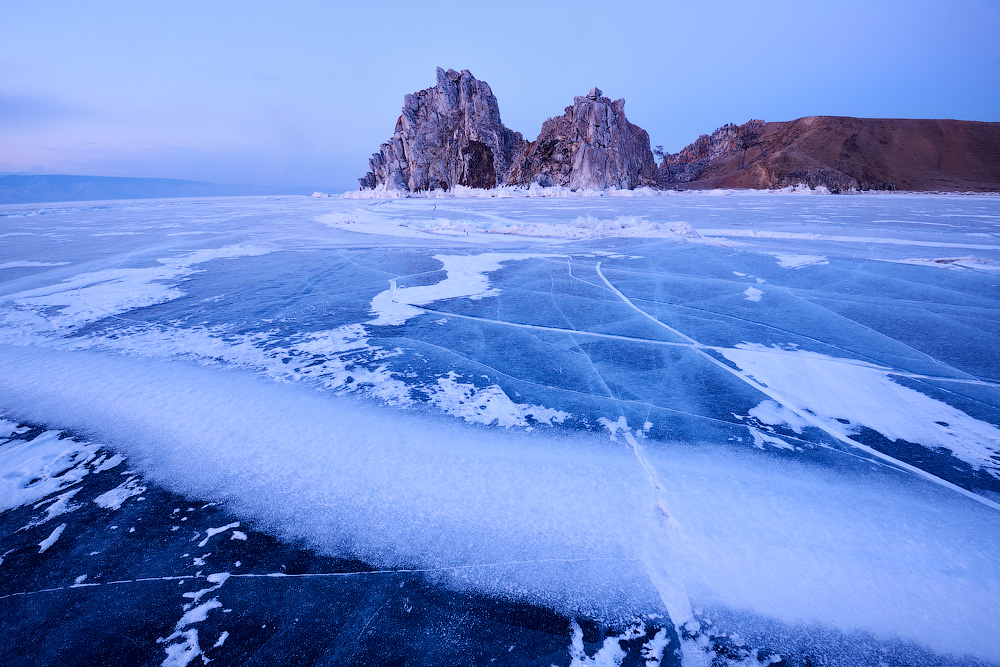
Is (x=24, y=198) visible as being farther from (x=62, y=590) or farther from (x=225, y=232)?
(x=62, y=590)

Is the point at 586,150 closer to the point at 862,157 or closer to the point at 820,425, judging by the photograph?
the point at 862,157

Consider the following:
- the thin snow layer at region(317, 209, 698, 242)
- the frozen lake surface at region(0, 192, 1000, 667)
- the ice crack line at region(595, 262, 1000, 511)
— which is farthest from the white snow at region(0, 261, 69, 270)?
the ice crack line at region(595, 262, 1000, 511)

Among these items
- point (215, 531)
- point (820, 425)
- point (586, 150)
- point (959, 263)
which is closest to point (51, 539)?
point (215, 531)

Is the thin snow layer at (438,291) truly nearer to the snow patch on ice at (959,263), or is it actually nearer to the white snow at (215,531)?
the white snow at (215,531)

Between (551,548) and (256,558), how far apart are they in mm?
806

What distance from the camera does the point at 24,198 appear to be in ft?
352

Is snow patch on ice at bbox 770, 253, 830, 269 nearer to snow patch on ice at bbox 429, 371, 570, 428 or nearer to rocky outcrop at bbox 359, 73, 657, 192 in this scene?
snow patch on ice at bbox 429, 371, 570, 428

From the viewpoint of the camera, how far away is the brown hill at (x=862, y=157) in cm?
5475

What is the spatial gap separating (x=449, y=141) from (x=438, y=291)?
54423 mm

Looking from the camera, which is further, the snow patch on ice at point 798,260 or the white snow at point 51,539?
the snow patch on ice at point 798,260

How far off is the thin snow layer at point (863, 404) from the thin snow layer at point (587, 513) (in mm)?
390

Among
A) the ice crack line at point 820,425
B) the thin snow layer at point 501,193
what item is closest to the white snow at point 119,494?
the ice crack line at point 820,425

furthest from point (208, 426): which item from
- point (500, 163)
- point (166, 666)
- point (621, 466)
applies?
point (500, 163)

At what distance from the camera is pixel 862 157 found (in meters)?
61.9
